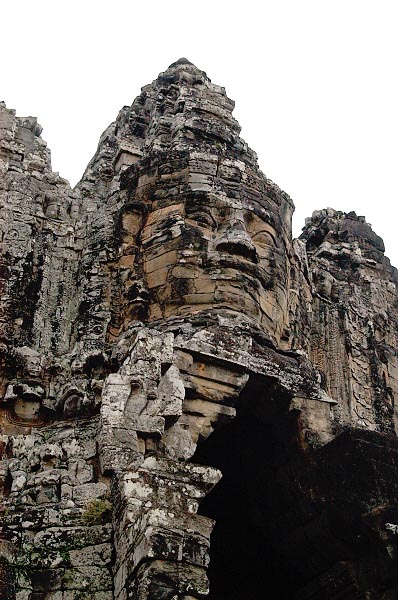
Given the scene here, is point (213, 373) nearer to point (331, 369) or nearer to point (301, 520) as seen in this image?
point (301, 520)

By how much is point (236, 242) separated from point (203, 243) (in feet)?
1.58

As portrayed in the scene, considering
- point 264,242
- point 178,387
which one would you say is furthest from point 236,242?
point 178,387

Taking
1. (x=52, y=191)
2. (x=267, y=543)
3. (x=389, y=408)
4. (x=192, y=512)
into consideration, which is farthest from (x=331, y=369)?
(x=192, y=512)

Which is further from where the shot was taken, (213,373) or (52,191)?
(52,191)

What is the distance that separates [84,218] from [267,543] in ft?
18.7

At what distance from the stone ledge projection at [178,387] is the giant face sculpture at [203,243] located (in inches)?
1.2

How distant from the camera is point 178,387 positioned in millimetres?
14133

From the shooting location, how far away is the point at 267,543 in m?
16.0

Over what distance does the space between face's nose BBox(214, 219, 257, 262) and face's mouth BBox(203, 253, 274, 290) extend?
0.21 feet

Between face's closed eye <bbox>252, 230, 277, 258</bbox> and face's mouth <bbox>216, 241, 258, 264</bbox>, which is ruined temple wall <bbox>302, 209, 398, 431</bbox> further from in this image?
face's mouth <bbox>216, 241, 258, 264</bbox>

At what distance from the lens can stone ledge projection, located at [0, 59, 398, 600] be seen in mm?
12805

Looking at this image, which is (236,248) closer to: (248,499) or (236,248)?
(236,248)

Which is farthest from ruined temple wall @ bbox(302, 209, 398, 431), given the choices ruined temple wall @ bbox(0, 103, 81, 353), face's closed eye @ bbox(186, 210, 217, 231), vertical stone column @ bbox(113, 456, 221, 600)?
vertical stone column @ bbox(113, 456, 221, 600)

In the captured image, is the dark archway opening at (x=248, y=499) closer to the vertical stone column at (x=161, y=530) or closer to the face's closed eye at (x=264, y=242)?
the face's closed eye at (x=264, y=242)
